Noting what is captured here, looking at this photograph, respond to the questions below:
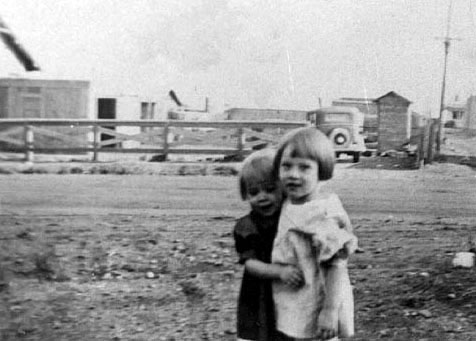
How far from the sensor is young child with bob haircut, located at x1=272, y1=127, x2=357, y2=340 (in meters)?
1.54

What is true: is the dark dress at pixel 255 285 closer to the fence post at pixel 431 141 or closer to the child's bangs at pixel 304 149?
the child's bangs at pixel 304 149

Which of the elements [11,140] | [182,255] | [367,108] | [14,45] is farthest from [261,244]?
[14,45]

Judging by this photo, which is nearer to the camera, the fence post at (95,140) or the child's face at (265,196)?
the child's face at (265,196)

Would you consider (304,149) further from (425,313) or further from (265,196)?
(425,313)

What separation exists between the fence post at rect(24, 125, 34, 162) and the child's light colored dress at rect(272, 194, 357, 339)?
0.93m

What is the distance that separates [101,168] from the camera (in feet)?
6.59

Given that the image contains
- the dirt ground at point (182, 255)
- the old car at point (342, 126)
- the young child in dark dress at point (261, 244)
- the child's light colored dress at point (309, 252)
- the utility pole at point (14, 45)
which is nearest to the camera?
the child's light colored dress at point (309, 252)

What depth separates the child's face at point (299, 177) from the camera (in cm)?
161

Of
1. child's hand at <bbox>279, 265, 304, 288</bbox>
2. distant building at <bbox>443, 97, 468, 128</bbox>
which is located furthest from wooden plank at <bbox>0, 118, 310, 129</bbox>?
distant building at <bbox>443, 97, 468, 128</bbox>

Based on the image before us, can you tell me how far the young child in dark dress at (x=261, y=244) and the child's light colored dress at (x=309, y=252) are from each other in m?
0.03

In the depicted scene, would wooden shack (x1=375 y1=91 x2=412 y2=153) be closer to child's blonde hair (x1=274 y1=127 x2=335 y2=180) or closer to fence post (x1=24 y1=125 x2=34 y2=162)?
child's blonde hair (x1=274 y1=127 x2=335 y2=180)

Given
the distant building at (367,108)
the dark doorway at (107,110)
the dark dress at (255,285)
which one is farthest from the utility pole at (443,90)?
the dark doorway at (107,110)

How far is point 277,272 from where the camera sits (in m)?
1.63

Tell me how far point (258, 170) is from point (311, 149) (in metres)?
0.17
